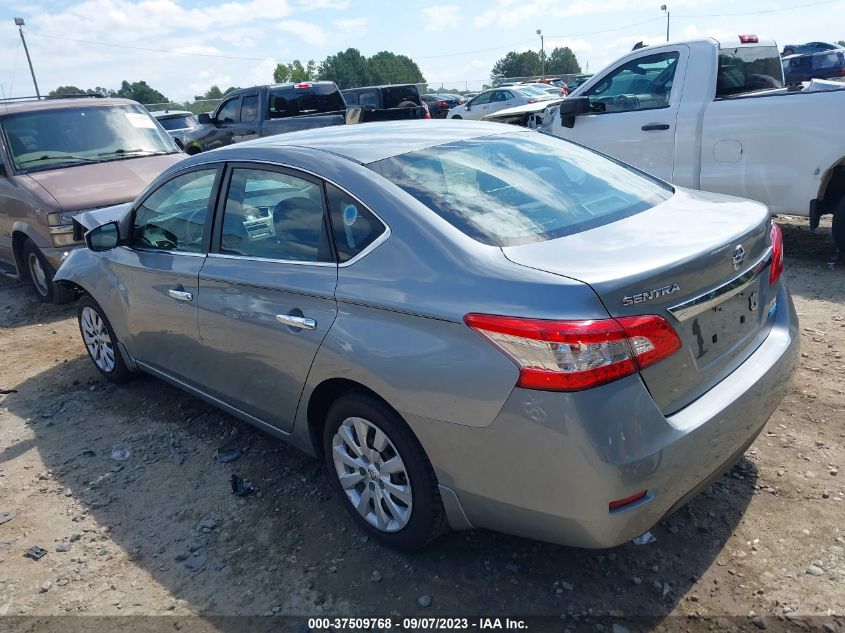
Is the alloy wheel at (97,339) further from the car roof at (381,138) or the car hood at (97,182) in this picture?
the car hood at (97,182)

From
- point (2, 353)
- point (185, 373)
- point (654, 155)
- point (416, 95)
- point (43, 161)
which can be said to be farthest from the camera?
point (416, 95)

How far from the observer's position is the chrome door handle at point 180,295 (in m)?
3.66

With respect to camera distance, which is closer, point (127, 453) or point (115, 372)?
point (127, 453)

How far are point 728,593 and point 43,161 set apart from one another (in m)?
7.56

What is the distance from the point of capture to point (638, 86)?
703 cm

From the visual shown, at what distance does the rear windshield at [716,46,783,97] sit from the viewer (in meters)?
6.57

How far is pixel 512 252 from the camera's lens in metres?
2.49

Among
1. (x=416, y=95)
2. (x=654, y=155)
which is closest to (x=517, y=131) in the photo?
(x=654, y=155)

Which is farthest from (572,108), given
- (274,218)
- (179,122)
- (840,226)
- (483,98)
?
(483,98)

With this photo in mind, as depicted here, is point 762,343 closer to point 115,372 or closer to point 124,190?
point 115,372

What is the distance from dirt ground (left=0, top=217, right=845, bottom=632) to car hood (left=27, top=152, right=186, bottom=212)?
313 cm

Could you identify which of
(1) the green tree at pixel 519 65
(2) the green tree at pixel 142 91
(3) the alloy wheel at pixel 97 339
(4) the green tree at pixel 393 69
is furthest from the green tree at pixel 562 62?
(3) the alloy wheel at pixel 97 339

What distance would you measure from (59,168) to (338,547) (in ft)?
20.0

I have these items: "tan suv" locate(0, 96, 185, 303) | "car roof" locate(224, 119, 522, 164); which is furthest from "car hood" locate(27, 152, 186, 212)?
"car roof" locate(224, 119, 522, 164)
